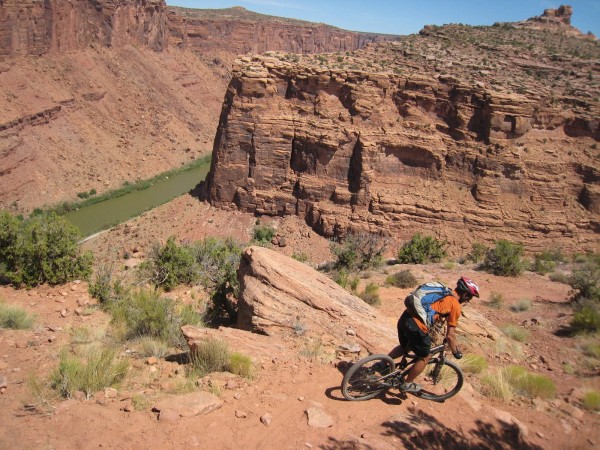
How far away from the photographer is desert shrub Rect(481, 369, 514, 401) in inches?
239

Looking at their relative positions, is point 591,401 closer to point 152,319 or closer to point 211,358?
point 211,358

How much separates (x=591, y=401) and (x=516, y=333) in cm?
310

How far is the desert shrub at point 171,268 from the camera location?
13323 millimetres

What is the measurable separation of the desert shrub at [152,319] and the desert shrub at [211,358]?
1.54m

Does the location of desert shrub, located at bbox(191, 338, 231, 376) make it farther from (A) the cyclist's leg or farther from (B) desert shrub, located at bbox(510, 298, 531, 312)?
(B) desert shrub, located at bbox(510, 298, 531, 312)

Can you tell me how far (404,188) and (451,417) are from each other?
18.6 meters

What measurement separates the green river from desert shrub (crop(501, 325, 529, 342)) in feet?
84.2

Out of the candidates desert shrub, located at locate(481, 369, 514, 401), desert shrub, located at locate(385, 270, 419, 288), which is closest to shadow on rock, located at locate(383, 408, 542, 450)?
desert shrub, located at locate(481, 369, 514, 401)

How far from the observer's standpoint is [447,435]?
513 centimetres

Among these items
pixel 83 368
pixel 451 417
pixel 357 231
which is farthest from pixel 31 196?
pixel 451 417

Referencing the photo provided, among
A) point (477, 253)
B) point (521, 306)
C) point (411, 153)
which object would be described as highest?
point (411, 153)

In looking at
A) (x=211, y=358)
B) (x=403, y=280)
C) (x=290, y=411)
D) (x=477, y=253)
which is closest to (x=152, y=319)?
(x=211, y=358)

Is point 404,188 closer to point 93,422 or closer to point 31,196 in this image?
point 93,422

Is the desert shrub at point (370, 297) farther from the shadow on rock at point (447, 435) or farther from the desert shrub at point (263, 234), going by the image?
the desert shrub at point (263, 234)
